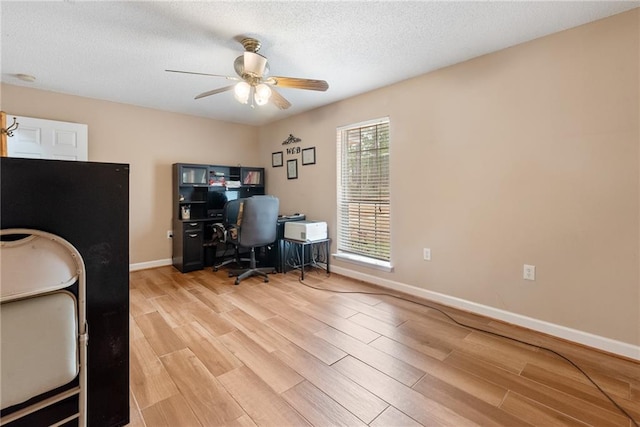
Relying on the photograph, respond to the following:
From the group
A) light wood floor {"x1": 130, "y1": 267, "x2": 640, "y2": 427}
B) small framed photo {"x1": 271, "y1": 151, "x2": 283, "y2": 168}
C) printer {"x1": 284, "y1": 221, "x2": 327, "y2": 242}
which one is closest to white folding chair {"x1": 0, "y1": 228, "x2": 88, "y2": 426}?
light wood floor {"x1": 130, "y1": 267, "x2": 640, "y2": 427}

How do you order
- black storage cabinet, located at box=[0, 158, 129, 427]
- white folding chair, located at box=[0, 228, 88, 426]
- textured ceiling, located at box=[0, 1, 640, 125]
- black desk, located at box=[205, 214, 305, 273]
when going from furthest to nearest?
black desk, located at box=[205, 214, 305, 273]
textured ceiling, located at box=[0, 1, 640, 125]
black storage cabinet, located at box=[0, 158, 129, 427]
white folding chair, located at box=[0, 228, 88, 426]

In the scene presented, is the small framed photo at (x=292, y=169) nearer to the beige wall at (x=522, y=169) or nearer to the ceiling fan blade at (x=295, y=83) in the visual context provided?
the beige wall at (x=522, y=169)

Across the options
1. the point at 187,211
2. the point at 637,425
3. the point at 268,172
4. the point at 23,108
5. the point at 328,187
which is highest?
the point at 23,108

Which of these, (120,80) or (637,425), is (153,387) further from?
(120,80)

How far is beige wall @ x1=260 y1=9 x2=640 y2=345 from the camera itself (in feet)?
6.21

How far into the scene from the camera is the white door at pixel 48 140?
10.3 feet

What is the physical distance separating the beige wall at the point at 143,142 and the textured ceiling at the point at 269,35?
1.08 feet

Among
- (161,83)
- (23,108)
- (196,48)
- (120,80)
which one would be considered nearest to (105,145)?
(23,108)

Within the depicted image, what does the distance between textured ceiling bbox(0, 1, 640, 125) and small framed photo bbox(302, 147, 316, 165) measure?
3.89ft

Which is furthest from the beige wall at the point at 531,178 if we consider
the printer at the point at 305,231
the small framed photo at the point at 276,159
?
the small framed photo at the point at 276,159

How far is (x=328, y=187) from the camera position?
3896 mm

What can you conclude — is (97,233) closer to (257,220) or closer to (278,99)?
(278,99)

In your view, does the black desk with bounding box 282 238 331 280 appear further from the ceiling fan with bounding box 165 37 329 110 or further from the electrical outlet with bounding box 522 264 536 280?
the electrical outlet with bounding box 522 264 536 280

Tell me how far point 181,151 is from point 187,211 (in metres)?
0.98
